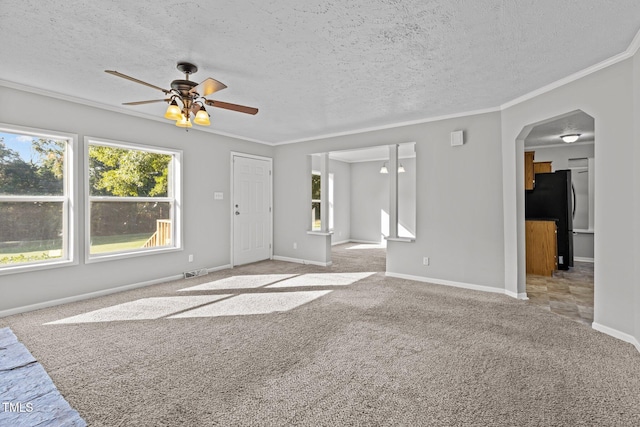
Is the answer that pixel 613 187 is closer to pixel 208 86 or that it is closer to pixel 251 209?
pixel 208 86

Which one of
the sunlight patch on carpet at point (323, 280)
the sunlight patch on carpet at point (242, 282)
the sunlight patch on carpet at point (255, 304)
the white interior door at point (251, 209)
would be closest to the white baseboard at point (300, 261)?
the white interior door at point (251, 209)

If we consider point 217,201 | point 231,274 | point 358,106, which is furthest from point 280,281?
point 358,106

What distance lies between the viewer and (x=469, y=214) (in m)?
4.38

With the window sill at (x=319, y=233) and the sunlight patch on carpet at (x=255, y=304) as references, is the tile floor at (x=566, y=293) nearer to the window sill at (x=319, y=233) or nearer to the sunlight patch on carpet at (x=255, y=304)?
the sunlight patch on carpet at (x=255, y=304)

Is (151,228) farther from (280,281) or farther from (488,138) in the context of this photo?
(488,138)

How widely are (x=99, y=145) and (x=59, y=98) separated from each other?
66cm

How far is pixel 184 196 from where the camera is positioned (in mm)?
5023

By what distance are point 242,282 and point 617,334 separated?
4321 millimetres

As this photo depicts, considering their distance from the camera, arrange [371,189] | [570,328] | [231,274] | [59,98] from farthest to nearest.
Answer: [371,189] → [231,274] → [59,98] → [570,328]

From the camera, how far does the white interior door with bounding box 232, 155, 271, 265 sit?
592 centimetres

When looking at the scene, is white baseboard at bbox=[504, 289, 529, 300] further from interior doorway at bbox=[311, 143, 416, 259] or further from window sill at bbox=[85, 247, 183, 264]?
window sill at bbox=[85, 247, 183, 264]

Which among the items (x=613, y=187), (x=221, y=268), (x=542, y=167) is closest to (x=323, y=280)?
(x=221, y=268)

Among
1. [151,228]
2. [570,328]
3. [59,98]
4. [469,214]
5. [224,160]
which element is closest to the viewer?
[570,328]

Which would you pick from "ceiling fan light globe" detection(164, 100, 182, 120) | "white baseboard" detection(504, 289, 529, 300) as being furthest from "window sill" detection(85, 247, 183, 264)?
"white baseboard" detection(504, 289, 529, 300)
